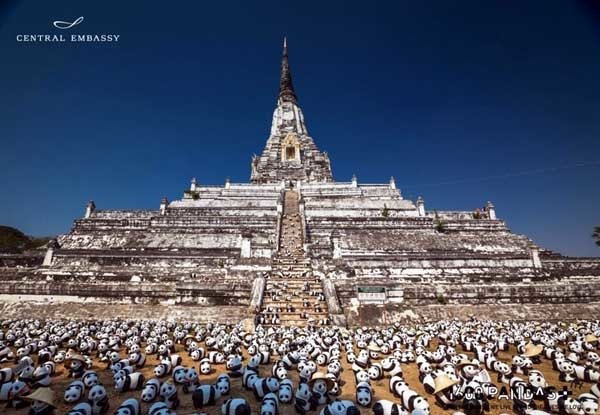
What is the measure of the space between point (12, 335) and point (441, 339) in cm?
1614

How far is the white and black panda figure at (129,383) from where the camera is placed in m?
7.61

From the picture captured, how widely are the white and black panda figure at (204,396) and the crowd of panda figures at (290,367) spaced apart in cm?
2

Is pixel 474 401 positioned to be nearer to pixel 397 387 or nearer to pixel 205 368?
pixel 397 387

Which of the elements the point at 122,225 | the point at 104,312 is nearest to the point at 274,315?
the point at 104,312

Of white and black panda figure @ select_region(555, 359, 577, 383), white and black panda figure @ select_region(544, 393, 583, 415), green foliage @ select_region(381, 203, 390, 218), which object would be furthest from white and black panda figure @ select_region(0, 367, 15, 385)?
green foliage @ select_region(381, 203, 390, 218)

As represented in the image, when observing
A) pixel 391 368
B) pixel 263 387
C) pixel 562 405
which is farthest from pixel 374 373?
pixel 562 405

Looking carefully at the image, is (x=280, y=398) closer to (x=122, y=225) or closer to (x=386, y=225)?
(x=386, y=225)

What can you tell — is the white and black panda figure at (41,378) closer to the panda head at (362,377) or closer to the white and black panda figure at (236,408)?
the white and black panda figure at (236,408)

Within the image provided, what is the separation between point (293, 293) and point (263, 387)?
9212 mm

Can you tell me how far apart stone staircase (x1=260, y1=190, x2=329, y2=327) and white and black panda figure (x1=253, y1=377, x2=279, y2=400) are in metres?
6.84

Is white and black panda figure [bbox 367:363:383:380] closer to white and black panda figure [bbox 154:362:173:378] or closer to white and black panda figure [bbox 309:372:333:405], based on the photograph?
white and black panda figure [bbox 309:372:333:405]

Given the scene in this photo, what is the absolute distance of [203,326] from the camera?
44.1 ft

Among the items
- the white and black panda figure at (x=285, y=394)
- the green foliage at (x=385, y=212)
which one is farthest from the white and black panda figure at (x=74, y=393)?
the green foliage at (x=385, y=212)

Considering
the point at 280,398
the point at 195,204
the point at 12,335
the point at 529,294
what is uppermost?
the point at 195,204
